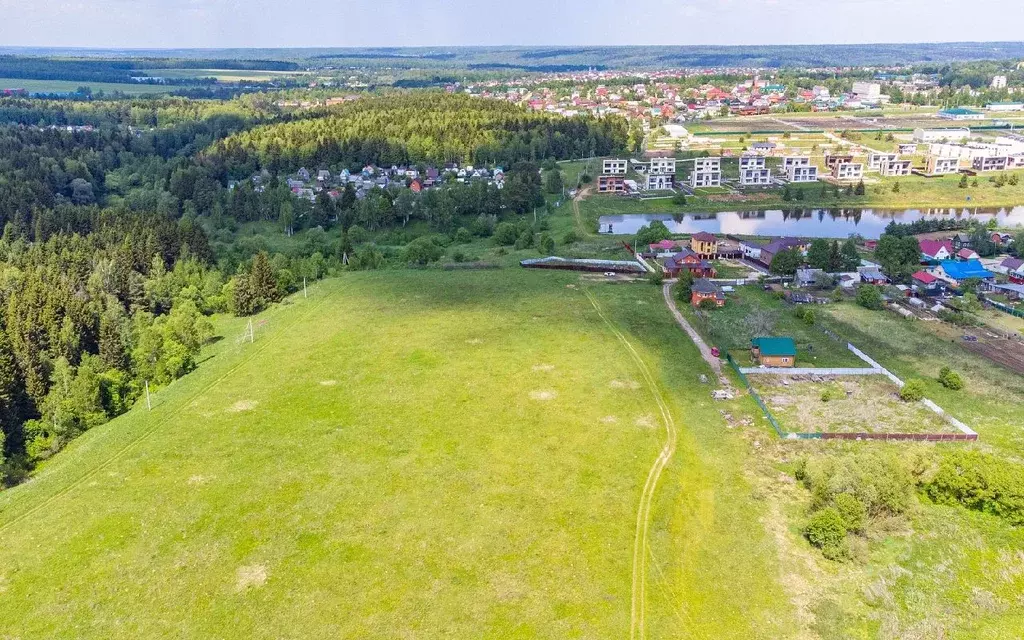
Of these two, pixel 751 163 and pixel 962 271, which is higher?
pixel 751 163

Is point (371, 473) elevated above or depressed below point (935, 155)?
below

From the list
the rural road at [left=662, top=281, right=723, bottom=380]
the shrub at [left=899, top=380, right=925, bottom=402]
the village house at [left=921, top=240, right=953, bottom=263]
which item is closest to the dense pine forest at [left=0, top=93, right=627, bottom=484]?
the rural road at [left=662, top=281, right=723, bottom=380]

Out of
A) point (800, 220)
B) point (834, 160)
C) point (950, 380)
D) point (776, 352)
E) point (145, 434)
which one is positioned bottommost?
point (145, 434)

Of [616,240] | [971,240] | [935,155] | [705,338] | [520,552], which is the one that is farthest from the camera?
[935,155]

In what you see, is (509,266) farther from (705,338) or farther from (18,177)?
Result: (18,177)

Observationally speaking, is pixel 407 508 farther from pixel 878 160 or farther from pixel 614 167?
pixel 878 160

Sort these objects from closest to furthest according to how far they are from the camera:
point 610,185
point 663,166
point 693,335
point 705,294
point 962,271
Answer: point 693,335 < point 705,294 < point 962,271 < point 610,185 < point 663,166

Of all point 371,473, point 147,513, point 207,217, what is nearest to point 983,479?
point 371,473

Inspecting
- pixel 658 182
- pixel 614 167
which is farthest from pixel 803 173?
pixel 614 167
